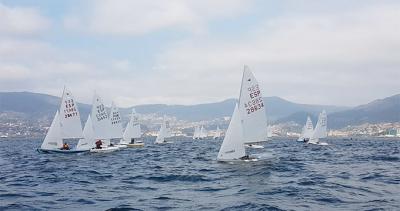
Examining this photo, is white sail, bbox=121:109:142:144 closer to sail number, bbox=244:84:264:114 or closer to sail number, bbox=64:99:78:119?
sail number, bbox=64:99:78:119

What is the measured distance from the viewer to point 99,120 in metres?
57.2

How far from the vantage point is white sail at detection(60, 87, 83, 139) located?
51.3 m

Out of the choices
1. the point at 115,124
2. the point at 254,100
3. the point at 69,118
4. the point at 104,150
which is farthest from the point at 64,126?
the point at 254,100

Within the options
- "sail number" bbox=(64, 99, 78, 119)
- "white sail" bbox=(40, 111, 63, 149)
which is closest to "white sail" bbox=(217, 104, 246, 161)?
"sail number" bbox=(64, 99, 78, 119)

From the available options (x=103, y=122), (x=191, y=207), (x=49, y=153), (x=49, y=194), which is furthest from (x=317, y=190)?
(x=103, y=122)

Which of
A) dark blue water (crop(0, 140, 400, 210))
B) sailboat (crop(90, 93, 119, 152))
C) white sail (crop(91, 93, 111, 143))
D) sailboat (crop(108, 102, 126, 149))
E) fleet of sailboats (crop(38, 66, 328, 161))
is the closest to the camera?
dark blue water (crop(0, 140, 400, 210))

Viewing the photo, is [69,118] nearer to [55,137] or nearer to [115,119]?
[55,137]

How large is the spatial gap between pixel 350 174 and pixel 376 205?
445 inches

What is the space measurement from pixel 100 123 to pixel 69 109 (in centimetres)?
639

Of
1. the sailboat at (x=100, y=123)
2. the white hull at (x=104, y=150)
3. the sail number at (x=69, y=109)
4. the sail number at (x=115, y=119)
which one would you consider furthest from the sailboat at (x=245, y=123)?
the sail number at (x=115, y=119)

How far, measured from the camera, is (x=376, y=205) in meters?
17.2

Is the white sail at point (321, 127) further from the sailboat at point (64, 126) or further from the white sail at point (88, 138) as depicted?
the sailboat at point (64, 126)

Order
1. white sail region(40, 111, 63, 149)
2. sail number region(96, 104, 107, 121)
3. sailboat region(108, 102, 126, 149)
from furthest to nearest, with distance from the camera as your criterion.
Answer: sailboat region(108, 102, 126, 149) < sail number region(96, 104, 107, 121) < white sail region(40, 111, 63, 149)

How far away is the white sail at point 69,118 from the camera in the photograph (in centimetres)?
5131
